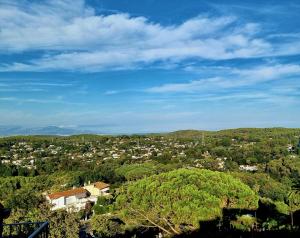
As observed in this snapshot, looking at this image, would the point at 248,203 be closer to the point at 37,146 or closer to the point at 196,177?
the point at 196,177

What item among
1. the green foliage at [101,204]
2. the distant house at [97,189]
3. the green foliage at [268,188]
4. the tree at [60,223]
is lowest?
the distant house at [97,189]

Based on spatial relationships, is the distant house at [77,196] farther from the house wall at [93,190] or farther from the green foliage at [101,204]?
the green foliage at [101,204]

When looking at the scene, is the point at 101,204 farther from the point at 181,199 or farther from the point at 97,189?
the point at 181,199

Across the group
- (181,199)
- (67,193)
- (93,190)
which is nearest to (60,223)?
(181,199)

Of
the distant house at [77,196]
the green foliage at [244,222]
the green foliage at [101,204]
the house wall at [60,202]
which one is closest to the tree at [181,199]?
the green foliage at [244,222]

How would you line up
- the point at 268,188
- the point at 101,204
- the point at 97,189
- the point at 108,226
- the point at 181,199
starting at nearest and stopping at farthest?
the point at 181,199, the point at 108,226, the point at 101,204, the point at 268,188, the point at 97,189

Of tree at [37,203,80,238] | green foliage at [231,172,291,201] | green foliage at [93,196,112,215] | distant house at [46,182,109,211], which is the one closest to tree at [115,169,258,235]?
tree at [37,203,80,238]

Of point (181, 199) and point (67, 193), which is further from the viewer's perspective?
point (67, 193)
